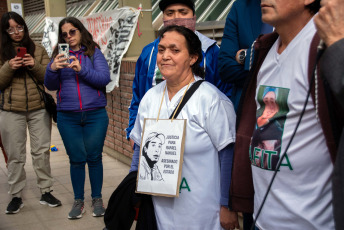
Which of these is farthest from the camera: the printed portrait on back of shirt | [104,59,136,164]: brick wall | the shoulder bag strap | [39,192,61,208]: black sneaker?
[104,59,136,164]: brick wall

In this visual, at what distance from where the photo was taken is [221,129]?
7.88 ft

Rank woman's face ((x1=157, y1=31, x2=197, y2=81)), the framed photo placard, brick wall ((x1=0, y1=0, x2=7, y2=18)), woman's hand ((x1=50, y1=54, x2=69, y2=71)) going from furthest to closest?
brick wall ((x1=0, y1=0, x2=7, y2=18))
woman's hand ((x1=50, y1=54, x2=69, y2=71))
woman's face ((x1=157, y1=31, x2=197, y2=81))
the framed photo placard

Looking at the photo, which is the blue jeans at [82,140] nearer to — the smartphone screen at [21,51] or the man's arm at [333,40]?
the smartphone screen at [21,51]

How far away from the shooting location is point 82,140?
4.51m

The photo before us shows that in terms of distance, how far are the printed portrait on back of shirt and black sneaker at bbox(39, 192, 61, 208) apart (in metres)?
3.59

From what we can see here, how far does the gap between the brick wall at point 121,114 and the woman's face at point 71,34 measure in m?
1.57

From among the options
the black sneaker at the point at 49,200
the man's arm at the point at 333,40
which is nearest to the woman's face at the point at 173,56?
the man's arm at the point at 333,40

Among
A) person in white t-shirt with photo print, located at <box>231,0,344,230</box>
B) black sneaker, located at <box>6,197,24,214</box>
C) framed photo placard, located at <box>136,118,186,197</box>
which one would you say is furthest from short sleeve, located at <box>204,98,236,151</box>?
black sneaker, located at <box>6,197,24,214</box>

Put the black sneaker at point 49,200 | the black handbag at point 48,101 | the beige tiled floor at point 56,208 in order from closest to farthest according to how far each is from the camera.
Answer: the beige tiled floor at point 56,208
the black handbag at point 48,101
the black sneaker at point 49,200

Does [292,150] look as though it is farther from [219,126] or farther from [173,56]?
[173,56]

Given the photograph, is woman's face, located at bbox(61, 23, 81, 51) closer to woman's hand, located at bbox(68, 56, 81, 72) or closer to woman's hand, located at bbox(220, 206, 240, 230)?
woman's hand, located at bbox(68, 56, 81, 72)

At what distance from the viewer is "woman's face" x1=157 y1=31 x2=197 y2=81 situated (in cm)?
259

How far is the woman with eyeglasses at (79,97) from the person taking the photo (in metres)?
4.30

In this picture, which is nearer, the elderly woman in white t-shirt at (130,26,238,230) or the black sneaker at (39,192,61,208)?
the elderly woman in white t-shirt at (130,26,238,230)
